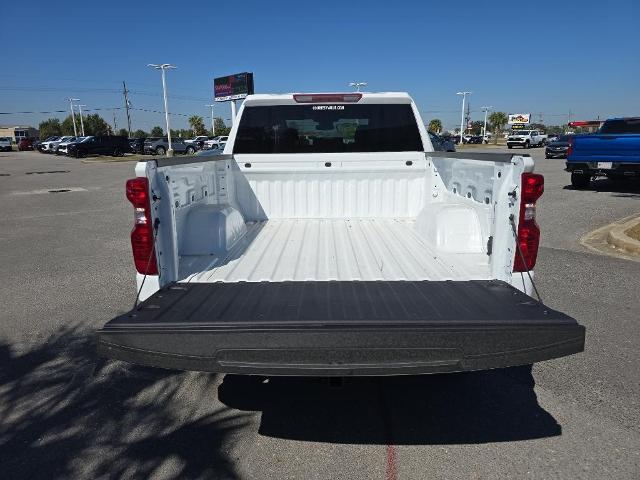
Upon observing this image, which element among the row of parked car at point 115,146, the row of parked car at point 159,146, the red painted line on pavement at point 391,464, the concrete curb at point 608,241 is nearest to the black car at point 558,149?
the concrete curb at point 608,241

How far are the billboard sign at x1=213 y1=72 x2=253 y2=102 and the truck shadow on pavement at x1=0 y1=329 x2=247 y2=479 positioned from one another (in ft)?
184

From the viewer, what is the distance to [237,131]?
206 inches

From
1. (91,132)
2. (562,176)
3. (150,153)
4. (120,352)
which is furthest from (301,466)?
(91,132)

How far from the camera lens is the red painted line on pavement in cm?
268

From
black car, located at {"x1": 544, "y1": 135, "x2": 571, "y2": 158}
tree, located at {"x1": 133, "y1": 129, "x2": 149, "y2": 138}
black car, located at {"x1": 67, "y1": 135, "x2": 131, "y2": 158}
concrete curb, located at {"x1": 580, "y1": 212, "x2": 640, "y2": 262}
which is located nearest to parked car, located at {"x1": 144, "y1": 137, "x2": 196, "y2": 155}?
black car, located at {"x1": 67, "y1": 135, "x2": 131, "y2": 158}

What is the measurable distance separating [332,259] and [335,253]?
18 centimetres

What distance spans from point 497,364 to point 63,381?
10.7ft

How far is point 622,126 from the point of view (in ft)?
46.1

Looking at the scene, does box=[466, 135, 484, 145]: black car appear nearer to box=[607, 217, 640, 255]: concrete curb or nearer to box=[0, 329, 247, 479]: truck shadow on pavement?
box=[607, 217, 640, 255]: concrete curb

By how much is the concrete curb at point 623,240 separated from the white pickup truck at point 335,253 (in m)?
4.31

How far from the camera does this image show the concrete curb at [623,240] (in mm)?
7297

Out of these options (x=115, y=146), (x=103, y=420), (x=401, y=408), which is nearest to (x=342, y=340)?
(x=401, y=408)

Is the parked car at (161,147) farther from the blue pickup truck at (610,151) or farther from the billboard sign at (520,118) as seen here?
the billboard sign at (520,118)

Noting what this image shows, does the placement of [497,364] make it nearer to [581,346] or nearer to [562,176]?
[581,346]
